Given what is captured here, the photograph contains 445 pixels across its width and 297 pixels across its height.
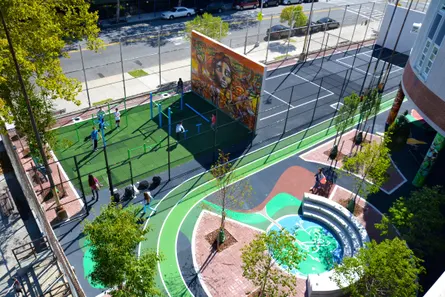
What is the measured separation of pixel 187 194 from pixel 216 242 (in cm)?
421

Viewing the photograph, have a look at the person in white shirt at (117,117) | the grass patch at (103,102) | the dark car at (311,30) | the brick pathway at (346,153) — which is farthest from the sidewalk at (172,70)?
the brick pathway at (346,153)

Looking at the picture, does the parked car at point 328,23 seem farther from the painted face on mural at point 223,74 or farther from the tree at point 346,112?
the tree at point 346,112

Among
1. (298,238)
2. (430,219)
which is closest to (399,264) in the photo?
(430,219)

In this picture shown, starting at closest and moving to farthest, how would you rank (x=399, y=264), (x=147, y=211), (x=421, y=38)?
1. (x=399, y=264)
2. (x=147, y=211)
3. (x=421, y=38)

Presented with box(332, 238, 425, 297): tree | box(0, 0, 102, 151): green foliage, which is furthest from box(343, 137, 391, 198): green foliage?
box(0, 0, 102, 151): green foliage

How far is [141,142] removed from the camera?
26906 millimetres

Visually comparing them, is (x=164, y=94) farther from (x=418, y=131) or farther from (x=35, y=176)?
(x=418, y=131)

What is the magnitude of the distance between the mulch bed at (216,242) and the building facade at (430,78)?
13046 millimetres

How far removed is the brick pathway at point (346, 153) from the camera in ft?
80.6

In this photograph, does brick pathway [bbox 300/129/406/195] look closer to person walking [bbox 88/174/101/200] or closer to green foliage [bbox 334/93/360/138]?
green foliage [bbox 334/93/360/138]

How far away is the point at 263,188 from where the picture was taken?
23.7 metres

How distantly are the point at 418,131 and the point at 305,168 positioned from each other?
1146cm

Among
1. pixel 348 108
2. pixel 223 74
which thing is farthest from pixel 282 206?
pixel 223 74

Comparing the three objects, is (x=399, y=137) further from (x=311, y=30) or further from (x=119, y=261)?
(x=311, y=30)
